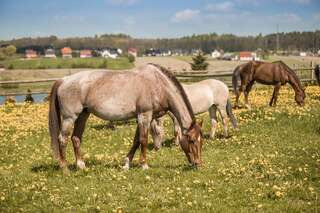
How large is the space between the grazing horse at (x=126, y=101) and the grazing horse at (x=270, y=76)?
45.3ft

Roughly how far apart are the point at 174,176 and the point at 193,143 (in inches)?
42.9

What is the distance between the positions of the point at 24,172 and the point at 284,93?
920 inches

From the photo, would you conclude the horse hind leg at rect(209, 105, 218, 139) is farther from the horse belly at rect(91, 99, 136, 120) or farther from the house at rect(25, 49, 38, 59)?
the house at rect(25, 49, 38, 59)

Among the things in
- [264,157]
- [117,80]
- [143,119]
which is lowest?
[264,157]

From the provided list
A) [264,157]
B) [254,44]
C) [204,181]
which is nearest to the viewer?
[204,181]

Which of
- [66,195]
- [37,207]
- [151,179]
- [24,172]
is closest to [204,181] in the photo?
[151,179]

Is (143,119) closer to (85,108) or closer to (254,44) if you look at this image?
(85,108)

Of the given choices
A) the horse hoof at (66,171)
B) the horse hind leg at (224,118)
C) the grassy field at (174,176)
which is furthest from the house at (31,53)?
the horse hoof at (66,171)

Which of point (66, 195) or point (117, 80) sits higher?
point (117, 80)

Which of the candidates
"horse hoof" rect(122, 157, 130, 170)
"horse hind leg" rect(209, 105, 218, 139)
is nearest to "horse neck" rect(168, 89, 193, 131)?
"horse hoof" rect(122, 157, 130, 170)

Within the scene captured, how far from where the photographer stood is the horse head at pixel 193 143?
10.5 metres

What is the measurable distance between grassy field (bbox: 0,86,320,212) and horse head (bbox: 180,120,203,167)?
0.31 metres

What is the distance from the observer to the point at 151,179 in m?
9.69

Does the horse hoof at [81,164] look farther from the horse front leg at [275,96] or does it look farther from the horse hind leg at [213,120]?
the horse front leg at [275,96]
